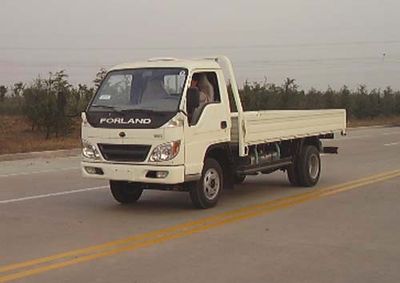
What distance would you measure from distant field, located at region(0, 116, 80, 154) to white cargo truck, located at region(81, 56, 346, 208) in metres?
11.0

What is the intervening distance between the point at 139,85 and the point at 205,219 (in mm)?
2382

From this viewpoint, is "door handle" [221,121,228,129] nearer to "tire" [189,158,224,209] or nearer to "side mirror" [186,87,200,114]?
"tire" [189,158,224,209]

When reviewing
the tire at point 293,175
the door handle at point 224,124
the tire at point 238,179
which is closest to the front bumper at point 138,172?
the door handle at point 224,124

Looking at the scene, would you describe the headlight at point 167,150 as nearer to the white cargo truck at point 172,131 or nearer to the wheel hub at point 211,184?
the white cargo truck at point 172,131

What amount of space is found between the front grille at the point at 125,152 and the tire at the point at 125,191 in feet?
2.97

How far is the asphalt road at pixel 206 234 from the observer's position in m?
6.45

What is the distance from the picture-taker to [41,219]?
9.41 meters

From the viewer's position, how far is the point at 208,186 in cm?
1014

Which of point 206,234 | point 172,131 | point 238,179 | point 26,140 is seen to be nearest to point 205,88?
point 172,131

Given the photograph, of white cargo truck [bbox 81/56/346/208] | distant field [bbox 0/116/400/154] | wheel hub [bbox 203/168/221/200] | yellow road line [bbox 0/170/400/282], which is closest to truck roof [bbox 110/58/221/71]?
white cargo truck [bbox 81/56/346/208]

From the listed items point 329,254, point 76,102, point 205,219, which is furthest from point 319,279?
point 76,102

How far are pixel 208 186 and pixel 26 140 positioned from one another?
632 inches

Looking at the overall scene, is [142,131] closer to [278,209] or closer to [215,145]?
[215,145]

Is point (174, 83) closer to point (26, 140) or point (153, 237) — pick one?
point (153, 237)
